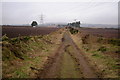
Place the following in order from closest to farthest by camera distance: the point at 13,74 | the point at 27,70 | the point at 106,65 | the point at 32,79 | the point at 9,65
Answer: the point at 32,79 < the point at 13,74 < the point at 27,70 < the point at 9,65 < the point at 106,65

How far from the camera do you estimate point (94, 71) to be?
11391mm

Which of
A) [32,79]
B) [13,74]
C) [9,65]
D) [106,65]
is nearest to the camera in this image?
[32,79]

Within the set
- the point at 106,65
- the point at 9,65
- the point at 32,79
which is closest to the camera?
the point at 32,79

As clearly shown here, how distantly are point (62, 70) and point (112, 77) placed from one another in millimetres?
3667

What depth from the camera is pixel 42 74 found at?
10.7 m

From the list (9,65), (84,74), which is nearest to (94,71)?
(84,74)

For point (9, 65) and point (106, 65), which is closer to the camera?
point (9, 65)

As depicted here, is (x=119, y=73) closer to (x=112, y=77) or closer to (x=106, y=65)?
(x=112, y=77)

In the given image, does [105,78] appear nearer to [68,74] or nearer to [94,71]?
[94,71]

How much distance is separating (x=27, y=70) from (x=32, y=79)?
1.69m

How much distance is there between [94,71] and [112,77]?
1.54m

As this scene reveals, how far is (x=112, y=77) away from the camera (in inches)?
401

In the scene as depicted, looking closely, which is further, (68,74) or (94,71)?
(94,71)

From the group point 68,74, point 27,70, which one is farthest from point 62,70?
point 27,70
